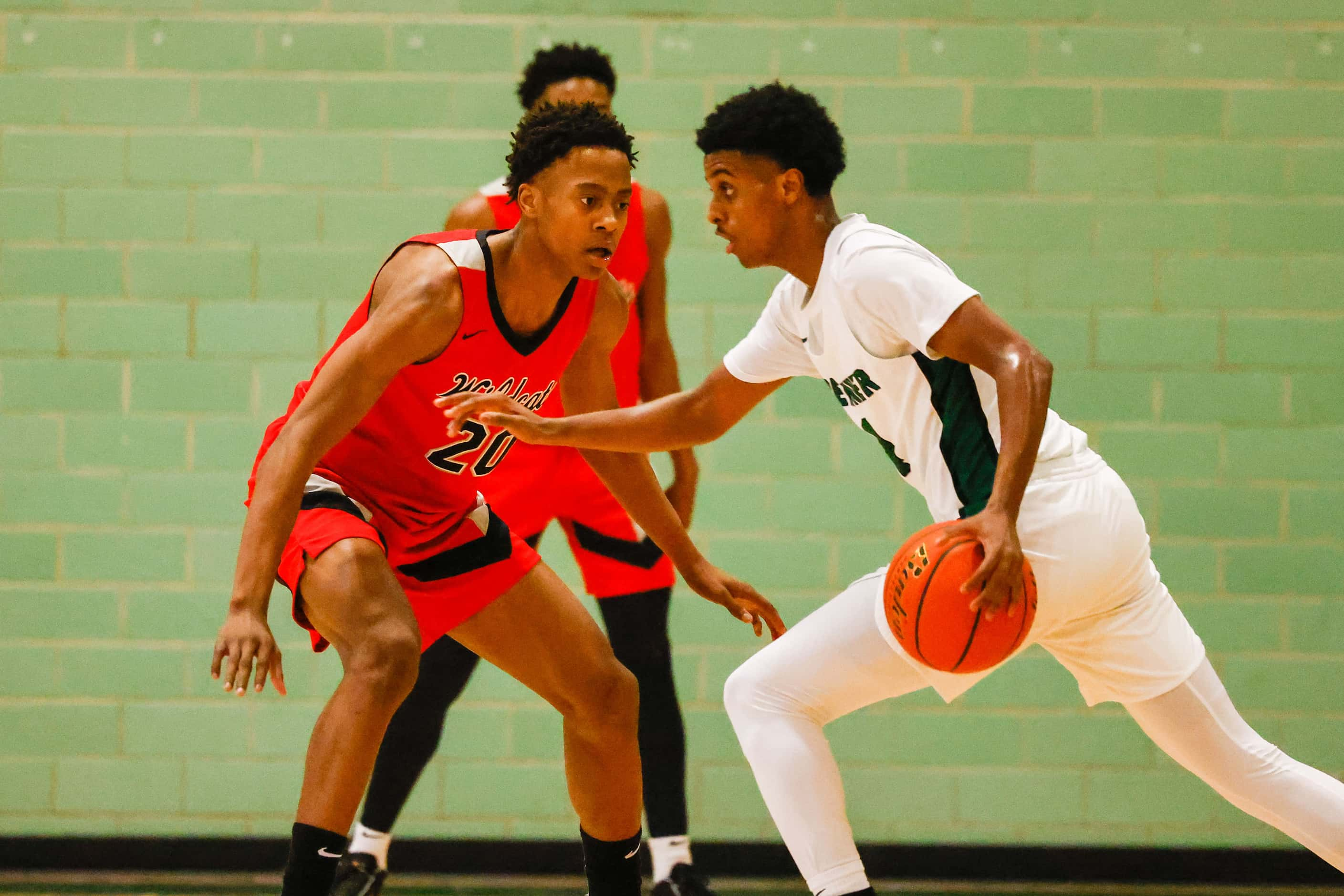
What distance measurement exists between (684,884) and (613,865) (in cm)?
72

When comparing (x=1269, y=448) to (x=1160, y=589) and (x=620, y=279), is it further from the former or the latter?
(x=620, y=279)

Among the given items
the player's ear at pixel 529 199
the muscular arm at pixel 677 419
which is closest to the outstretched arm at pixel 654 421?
the muscular arm at pixel 677 419

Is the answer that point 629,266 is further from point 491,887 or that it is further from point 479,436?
point 491,887

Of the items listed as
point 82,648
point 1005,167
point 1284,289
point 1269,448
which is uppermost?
point 1005,167

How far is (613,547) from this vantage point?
3459 mm

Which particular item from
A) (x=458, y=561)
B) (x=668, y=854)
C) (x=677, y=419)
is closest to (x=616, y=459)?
(x=677, y=419)

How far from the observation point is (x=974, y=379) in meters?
2.35

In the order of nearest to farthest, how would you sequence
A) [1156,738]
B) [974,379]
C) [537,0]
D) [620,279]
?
[974,379] → [1156,738] → [620,279] → [537,0]

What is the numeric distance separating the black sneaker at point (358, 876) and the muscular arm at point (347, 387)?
52.0 inches

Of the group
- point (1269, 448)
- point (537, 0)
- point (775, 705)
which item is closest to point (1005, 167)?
point (1269, 448)

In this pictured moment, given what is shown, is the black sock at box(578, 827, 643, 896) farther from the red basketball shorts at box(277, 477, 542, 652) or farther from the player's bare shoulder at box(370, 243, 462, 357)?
the player's bare shoulder at box(370, 243, 462, 357)

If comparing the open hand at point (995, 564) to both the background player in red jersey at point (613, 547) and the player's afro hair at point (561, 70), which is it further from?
the player's afro hair at point (561, 70)

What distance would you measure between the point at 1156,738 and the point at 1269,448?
1.84 m

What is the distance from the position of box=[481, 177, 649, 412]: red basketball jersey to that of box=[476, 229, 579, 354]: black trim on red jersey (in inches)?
29.4
